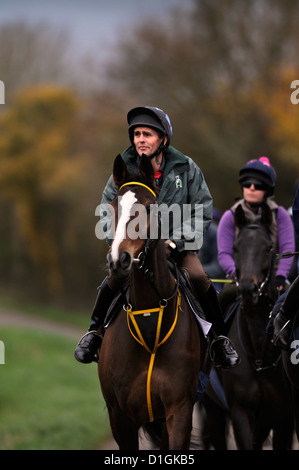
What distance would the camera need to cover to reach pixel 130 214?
19.6 feet

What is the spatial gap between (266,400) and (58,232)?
1300 inches

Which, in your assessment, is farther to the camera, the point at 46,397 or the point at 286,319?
the point at 46,397

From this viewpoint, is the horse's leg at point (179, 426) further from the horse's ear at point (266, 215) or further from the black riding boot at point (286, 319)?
the horse's ear at point (266, 215)

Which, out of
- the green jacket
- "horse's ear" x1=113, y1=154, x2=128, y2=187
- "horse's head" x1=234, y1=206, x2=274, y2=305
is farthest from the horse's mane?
"horse's head" x1=234, y1=206, x2=274, y2=305

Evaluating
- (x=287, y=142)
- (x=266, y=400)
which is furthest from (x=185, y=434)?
(x=287, y=142)

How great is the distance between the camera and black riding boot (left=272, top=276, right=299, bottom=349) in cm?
724

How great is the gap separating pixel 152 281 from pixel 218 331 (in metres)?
1.14

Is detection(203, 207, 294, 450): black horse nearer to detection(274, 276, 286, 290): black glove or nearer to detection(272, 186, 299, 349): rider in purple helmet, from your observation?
detection(274, 276, 286, 290): black glove

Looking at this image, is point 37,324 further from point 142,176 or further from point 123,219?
point 123,219

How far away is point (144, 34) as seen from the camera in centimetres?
3403

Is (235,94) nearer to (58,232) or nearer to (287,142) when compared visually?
(287,142)

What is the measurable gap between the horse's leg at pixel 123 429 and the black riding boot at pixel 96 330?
533 mm

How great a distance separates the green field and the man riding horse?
531 centimetres

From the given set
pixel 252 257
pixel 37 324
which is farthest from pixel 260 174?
pixel 37 324
